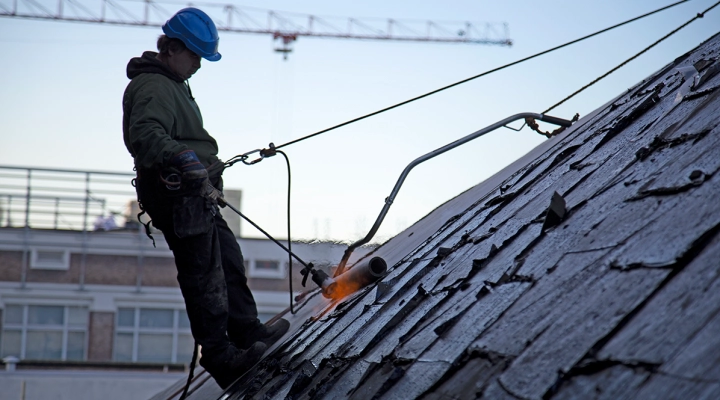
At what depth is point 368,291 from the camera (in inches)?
187

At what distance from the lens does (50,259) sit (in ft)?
102

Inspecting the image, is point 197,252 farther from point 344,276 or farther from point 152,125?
point 344,276

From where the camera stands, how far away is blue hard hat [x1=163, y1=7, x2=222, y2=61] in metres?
4.59

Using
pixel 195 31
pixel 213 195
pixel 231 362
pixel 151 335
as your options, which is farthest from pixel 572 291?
pixel 151 335

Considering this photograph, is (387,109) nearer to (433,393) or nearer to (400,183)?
(400,183)

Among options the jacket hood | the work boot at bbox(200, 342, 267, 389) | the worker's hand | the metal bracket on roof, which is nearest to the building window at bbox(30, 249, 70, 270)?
the metal bracket on roof

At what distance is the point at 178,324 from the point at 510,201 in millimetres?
29000

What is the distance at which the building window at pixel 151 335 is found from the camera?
3128 centimetres

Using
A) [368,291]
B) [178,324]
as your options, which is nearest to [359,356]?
[368,291]

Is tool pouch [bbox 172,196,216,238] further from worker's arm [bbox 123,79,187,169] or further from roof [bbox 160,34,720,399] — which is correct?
roof [bbox 160,34,720,399]

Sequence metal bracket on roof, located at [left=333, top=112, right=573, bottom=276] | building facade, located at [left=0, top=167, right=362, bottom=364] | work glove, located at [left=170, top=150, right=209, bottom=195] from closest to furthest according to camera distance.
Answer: work glove, located at [left=170, top=150, right=209, bottom=195] → metal bracket on roof, located at [left=333, top=112, right=573, bottom=276] → building facade, located at [left=0, top=167, right=362, bottom=364]

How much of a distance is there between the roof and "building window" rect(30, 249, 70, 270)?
93.4 feet

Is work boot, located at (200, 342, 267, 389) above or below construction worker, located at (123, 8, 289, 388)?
below

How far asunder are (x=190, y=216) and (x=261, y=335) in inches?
44.3
